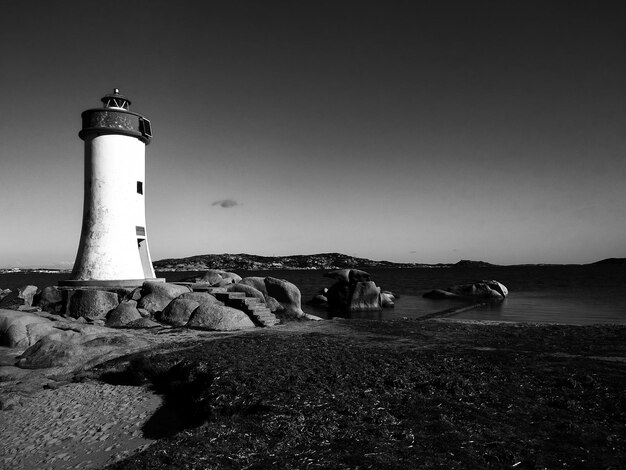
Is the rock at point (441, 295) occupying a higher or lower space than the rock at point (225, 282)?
lower

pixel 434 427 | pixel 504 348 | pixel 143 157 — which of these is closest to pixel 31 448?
pixel 434 427

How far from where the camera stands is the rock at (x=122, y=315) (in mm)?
17250

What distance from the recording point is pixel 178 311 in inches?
680

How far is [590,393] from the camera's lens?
7.46 m

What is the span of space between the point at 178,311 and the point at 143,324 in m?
1.37

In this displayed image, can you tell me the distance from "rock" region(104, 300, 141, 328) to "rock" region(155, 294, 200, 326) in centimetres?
98

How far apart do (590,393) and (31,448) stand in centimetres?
942

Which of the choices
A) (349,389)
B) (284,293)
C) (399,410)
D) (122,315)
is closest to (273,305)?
(284,293)

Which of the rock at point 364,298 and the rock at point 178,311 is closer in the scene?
the rock at point 178,311

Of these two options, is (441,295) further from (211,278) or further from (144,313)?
(144,313)

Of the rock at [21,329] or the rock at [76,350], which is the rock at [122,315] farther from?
the rock at [76,350]

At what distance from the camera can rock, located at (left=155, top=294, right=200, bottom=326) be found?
1709 centimetres

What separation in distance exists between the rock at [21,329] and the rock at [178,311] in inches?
152

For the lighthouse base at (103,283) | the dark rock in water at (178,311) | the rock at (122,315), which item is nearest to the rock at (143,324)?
the rock at (122,315)
